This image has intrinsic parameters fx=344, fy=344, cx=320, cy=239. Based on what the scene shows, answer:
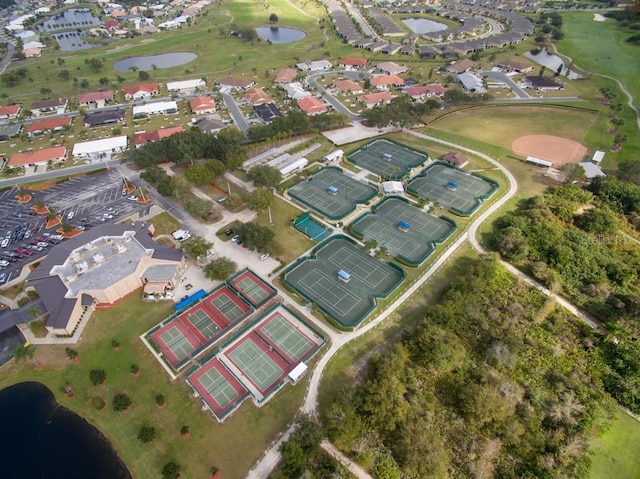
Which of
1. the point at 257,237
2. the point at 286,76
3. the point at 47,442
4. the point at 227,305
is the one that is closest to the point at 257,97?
the point at 286,76

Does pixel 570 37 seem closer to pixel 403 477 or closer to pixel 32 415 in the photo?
pixel 403 477

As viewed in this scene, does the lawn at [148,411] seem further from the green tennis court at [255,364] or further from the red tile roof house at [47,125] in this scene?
the red tile roof house at [47,125]

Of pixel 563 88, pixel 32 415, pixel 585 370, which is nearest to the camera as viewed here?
pixel 32 415

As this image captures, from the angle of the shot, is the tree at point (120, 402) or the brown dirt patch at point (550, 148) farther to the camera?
the brown dirt patch at point (550, 148)

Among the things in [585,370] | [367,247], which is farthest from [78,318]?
[585,370]

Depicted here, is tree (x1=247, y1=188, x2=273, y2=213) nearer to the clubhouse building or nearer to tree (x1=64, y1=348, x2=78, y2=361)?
the clubhouse building

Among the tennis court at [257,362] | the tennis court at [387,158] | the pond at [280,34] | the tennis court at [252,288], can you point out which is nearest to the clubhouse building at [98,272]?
the tennis court at [252,288]
